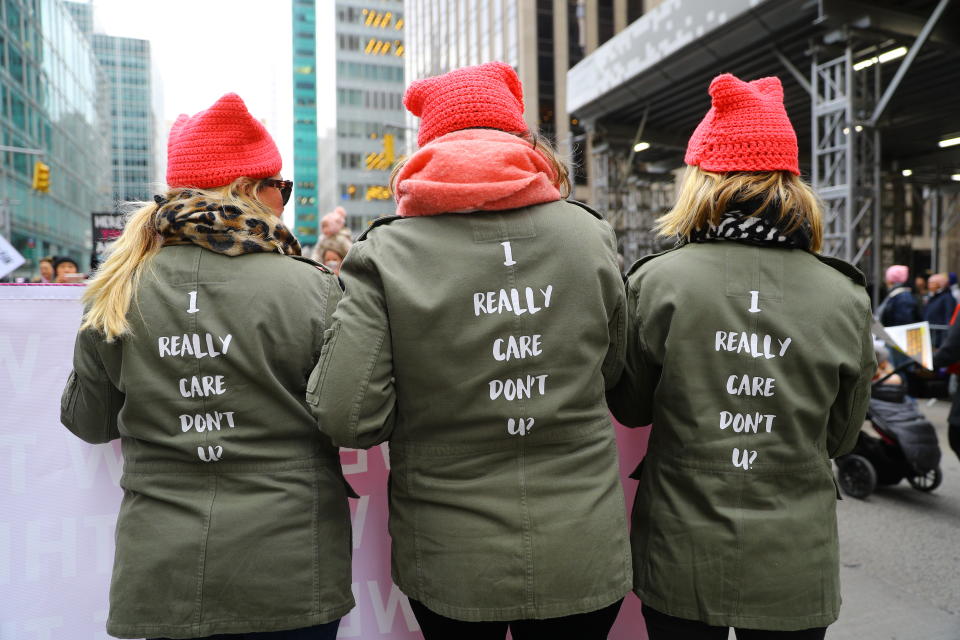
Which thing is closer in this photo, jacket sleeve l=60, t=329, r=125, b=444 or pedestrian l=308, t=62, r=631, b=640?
pedestrian l=308, t=62, r=631, b=640

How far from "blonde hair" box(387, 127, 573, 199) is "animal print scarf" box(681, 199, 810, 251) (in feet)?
1.42

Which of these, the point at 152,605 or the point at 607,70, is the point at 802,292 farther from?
the point at 607,70

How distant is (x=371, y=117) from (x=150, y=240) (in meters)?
83.2

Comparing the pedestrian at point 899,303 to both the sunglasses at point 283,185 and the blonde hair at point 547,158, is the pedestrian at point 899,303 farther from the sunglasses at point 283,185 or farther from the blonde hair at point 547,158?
the sunglasses at point 283,185

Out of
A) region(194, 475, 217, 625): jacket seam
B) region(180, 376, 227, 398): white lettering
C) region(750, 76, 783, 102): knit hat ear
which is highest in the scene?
region(750, 76, 783, 102): knit hat ear

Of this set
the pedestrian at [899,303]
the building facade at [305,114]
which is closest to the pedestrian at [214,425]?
the pedestrian at [899,303]

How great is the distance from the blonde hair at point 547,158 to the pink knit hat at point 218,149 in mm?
402

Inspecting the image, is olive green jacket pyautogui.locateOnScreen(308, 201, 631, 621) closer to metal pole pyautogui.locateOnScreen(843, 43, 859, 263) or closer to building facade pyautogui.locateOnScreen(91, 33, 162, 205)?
metal pole pyautogui.locateOnScreen(843, 43, 859, 263)

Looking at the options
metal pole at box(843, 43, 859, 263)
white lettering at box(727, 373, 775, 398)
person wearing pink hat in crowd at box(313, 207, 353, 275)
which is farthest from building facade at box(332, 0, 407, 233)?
white lettering at box(727, 373, 775, 398)

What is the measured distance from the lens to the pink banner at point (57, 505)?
7.57 feet

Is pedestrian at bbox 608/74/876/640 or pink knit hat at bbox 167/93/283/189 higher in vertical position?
pink knit hat at bbox 167/93/283/189

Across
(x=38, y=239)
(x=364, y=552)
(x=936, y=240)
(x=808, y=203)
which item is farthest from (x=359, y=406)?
(x=38, y=239)

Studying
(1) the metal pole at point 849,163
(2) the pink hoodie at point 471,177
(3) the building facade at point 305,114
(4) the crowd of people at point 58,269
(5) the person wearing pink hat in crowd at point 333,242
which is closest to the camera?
(2) the pink hoodie at point 471,177

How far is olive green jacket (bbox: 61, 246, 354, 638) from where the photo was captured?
1650mm
